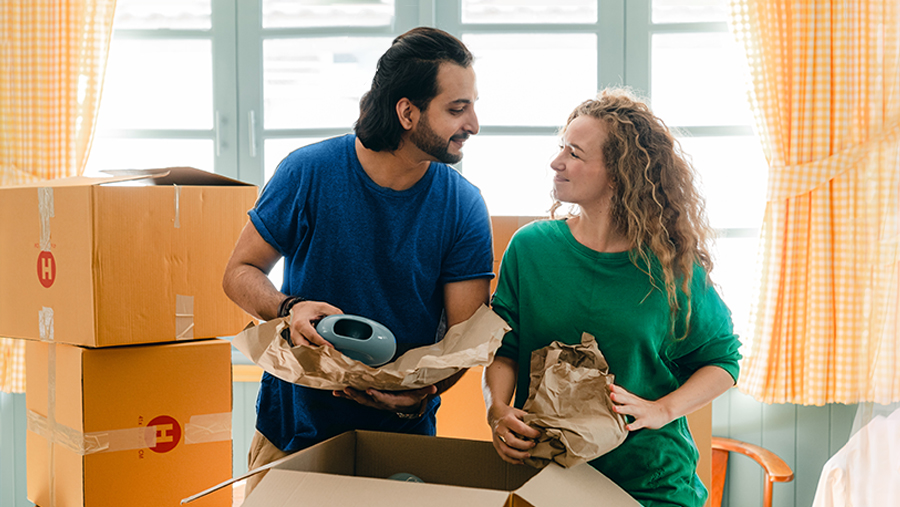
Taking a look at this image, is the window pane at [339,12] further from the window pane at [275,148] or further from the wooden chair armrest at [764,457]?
the wooden chair armrest at [764,457]

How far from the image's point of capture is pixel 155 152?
2566 millimetres

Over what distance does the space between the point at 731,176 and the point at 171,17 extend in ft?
7.48

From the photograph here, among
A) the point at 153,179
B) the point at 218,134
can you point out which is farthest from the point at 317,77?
the point at 153,179

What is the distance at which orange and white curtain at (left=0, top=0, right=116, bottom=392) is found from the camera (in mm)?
2301

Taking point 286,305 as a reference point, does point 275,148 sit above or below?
above

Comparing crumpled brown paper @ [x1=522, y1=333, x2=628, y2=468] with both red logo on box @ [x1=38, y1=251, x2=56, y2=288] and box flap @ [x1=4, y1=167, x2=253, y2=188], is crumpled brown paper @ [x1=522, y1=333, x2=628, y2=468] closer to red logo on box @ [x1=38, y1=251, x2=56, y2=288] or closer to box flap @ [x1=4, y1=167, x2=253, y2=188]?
box flap @ [x1=4, y1=167, x2=253, y2=188]

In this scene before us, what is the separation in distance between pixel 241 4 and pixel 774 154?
2.04 m

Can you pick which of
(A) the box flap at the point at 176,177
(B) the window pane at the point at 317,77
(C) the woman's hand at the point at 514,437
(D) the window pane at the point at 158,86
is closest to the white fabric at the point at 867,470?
(C) the woman's hand at the point at 514,437

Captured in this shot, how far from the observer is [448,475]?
0.99 meters

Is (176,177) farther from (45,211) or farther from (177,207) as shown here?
(45,211)

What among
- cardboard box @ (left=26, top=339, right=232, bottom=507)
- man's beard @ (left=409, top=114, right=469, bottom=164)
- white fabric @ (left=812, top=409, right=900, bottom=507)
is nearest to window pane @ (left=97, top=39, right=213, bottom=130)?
cardboard box @ (left=26, top=339, right=232, bottom=507)

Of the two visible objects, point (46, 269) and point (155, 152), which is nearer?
point (46, 269)

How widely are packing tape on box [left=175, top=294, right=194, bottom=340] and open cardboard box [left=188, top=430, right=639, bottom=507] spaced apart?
73 cm

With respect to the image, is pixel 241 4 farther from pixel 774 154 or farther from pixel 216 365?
pixel 774 154
